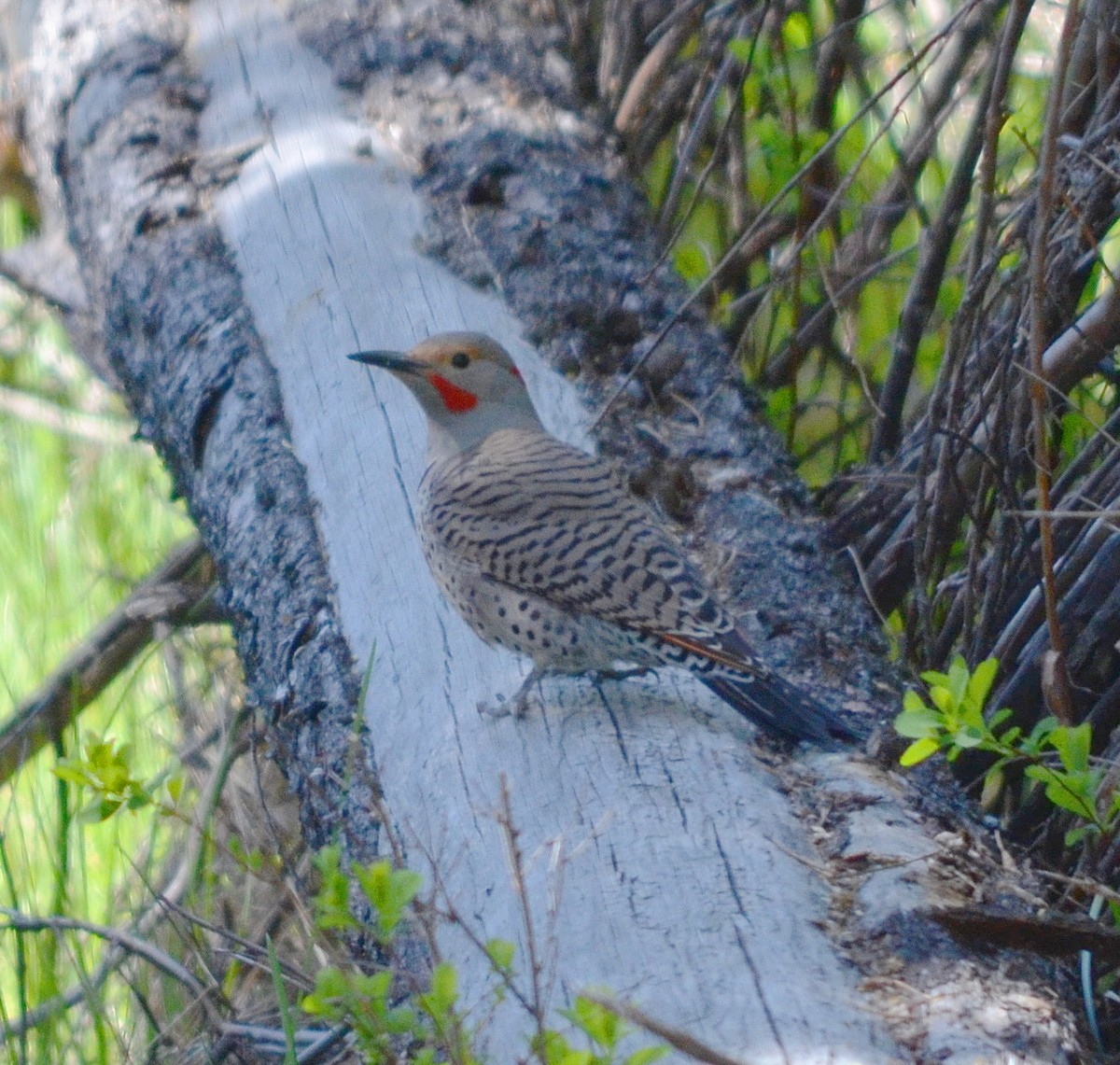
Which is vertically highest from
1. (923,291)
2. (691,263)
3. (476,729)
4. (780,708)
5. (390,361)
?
(390,361)

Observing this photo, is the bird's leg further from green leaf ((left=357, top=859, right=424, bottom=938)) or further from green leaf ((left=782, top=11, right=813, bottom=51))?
green leaf ((left=782, top=11, right=813, bottom=51))

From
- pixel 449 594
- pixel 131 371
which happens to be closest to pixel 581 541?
pixel 449 594

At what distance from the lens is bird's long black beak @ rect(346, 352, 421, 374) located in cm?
308

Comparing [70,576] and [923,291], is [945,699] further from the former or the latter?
[70,576]

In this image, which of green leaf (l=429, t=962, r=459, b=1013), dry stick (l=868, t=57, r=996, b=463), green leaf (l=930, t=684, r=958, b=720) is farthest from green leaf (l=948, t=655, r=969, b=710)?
dry stick (l=868, t=57, r=996, b=463)

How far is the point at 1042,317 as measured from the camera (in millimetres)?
2238

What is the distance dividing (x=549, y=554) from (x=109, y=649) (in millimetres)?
1857

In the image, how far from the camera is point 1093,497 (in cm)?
271

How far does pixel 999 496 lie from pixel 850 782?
0.79m

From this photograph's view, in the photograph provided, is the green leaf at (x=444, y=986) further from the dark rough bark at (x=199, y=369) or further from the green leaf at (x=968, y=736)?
the green leaf at (x=968, y=736)

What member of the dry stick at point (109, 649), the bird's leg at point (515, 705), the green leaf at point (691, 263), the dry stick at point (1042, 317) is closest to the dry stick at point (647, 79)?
the green leaf at point (691, 263)

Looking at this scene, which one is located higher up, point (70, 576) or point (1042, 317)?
point (1042, 317)

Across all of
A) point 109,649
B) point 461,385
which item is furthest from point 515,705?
point 109,649

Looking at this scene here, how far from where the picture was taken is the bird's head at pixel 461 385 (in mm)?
3172
